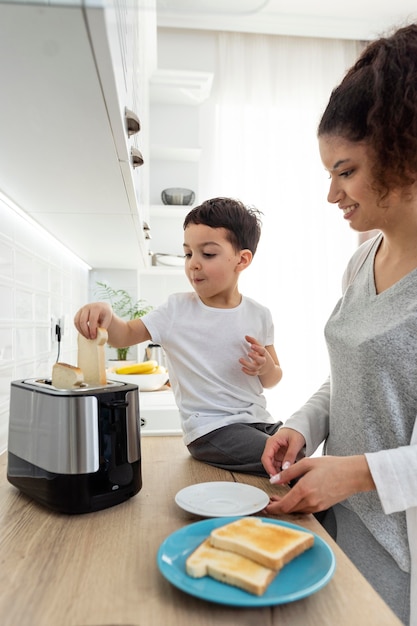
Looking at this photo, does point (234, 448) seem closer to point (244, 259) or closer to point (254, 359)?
point (254, 359)

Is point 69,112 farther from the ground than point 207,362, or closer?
farther from the ground

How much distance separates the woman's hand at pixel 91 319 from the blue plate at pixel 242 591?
0.42 metres

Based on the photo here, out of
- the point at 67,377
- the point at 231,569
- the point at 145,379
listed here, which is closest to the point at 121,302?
the point at 145,379

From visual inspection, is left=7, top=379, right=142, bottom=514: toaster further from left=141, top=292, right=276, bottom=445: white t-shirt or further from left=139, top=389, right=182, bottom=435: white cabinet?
left=139, top=389, right=182, bottom=435: white cabinet

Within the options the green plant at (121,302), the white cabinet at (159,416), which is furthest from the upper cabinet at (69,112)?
the green plant at (121,302)

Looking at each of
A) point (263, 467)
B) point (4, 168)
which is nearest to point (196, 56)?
point (4, 168)

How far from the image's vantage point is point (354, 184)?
0.79 m

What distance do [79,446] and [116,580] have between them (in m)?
0.19

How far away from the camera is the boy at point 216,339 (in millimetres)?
976

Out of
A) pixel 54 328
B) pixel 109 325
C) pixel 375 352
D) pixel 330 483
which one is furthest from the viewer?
pixel 54 328

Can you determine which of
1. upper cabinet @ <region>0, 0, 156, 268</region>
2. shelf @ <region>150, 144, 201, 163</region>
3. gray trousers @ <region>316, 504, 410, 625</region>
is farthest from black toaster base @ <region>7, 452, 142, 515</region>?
shelf @ <region>150, 144, 201, 163</region>

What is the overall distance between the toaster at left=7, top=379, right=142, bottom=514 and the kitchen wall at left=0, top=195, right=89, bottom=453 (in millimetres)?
323

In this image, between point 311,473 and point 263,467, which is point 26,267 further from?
point 311,473

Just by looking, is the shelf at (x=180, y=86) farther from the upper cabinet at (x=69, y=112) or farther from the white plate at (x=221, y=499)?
the white plate at (x=221, y=499)
